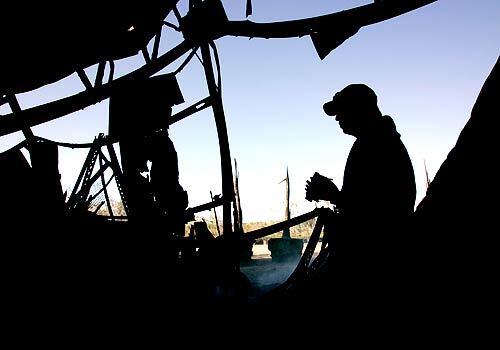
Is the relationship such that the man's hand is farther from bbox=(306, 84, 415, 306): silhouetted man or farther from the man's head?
the man's head

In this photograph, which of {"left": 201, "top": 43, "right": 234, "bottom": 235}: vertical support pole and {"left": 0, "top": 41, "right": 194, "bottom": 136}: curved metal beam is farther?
{"left": 201, "top": 43, "right": 234, "bottom": 235}: vertical support pole

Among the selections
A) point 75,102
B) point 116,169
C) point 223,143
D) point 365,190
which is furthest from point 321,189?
point 116,169

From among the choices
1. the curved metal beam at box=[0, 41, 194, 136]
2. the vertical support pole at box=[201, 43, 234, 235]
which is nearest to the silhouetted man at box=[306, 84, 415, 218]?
the vertical support pole at box=[201, 43, 234, 235]

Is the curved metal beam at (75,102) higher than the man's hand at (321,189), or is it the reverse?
the curved metal beam at (75,102)

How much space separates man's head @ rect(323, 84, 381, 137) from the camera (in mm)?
2674

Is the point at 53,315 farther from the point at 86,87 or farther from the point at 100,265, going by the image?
the point at 86,87

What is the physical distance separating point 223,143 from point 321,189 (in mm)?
1894

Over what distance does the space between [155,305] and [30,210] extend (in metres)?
1.08

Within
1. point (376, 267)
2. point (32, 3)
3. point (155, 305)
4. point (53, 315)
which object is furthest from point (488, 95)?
point (32, 3)

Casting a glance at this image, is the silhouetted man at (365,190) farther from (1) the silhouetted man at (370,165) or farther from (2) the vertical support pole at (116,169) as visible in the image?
(2) the vertical support pole at (116,169)

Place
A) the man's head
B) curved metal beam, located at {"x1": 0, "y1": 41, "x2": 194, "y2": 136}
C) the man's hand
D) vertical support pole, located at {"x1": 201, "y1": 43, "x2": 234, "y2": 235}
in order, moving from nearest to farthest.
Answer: the man's head
the man's hand
curved metal beam, located at {"x1": 0, "y1": 41, "x2": 194, "y2": 136}
vertical support pole, located at {"x1": 201, "y1": 43, "x2": 234, "y2": 235}

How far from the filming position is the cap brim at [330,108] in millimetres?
2845

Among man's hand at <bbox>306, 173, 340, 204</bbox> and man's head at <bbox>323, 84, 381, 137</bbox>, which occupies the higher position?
man's head at <bbox>323, 84, 381, 137</bbox>

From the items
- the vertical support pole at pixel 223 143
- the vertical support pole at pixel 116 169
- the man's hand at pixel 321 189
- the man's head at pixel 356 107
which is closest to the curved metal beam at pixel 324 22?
the man's head at pixel 356 107
